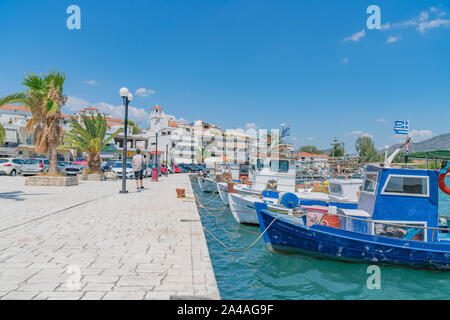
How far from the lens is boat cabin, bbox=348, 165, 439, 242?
743cm

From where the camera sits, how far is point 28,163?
27344 millimetres

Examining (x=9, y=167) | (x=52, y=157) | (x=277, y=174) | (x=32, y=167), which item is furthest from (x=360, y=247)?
(x=9, y=167)

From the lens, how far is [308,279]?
671 cm

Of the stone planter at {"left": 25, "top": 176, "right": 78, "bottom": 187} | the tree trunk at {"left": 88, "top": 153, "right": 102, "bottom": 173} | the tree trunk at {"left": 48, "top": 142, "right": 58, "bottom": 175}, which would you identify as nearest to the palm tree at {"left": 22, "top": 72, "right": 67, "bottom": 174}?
the tree trunk at {"left": 48, "top": 142, "right": 58, "bottom": 175}

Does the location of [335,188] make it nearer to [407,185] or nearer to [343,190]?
[343,190]

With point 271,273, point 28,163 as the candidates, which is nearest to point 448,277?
point 271,273

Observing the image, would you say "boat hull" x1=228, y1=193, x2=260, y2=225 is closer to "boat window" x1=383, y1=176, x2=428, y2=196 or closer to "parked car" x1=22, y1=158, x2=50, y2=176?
"boat window" x1=383, y1=176, x2=428, y2=196

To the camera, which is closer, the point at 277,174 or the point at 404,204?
the point at 404,204

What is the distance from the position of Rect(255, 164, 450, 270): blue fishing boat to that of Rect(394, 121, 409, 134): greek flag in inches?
99.7

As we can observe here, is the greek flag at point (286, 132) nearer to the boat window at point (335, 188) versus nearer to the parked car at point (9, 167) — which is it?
the boat window at point (335, 188)

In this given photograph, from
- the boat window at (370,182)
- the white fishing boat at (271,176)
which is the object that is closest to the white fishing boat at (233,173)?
the white fishing boat at (271,176)

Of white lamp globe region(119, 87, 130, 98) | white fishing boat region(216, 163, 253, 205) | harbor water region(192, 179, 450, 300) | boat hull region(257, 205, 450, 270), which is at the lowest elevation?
harbor water region(192, 179, 450, 300)

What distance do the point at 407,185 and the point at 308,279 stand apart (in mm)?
3385
